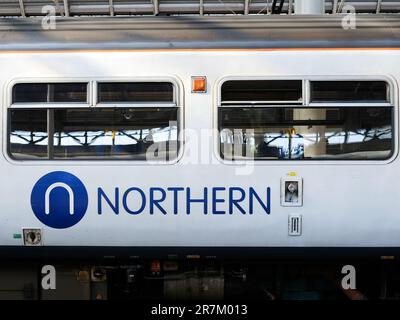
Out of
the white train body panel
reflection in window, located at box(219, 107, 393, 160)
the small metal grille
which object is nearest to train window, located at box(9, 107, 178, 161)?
the white train body panel

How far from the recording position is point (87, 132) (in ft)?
17.2

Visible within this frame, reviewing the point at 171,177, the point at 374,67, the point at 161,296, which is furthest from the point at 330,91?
the point at 161,296

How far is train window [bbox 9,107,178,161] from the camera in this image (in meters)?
5.20

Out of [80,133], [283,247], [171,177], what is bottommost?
[283,247]

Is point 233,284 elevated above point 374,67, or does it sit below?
below

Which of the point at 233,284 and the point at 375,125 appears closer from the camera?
the point at 375,125

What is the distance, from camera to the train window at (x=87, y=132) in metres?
5.20

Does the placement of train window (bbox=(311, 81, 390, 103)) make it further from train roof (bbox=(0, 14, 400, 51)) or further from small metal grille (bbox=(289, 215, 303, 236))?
small metal grille (bbox=(289, 215, 303, 236))

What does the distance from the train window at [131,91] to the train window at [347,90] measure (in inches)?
55.7

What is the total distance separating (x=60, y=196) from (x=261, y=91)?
2.20m

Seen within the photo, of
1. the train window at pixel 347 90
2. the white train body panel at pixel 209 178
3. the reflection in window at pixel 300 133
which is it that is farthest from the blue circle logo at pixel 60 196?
the train window at pixel 347 90

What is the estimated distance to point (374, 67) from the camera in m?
5.13

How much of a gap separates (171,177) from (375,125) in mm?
2026
